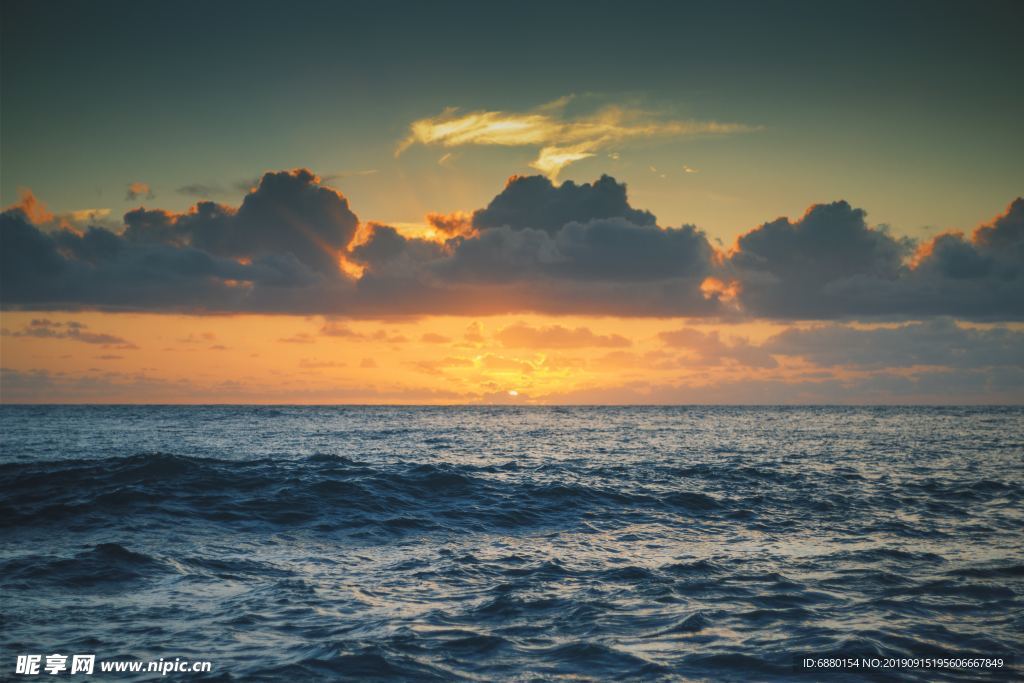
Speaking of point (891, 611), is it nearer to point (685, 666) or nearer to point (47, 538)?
point (685, 666)

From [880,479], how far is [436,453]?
1109 inches

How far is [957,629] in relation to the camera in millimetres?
12078

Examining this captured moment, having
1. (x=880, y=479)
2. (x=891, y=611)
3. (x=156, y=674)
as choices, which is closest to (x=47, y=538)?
(x=156, y=674)

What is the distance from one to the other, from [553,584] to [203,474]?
816 inches

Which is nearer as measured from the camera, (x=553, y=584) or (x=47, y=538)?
(x=553, y=584)

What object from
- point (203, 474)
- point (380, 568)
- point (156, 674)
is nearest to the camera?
point (156, 674)

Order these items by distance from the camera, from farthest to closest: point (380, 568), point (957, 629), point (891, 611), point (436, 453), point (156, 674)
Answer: point (436, 453) < point (380, 568) < point (891, 611) < point (957, 629) < point (156, 674)

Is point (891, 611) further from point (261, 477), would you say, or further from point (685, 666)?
point (261, 477)

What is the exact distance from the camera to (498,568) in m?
16.7

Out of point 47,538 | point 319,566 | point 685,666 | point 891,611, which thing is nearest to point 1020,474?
point 891,611

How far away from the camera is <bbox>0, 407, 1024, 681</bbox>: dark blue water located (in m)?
11.0

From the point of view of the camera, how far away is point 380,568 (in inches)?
656

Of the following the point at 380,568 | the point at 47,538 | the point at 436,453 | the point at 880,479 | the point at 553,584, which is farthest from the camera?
the point at 436,453

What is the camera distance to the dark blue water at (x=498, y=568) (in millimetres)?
11008
